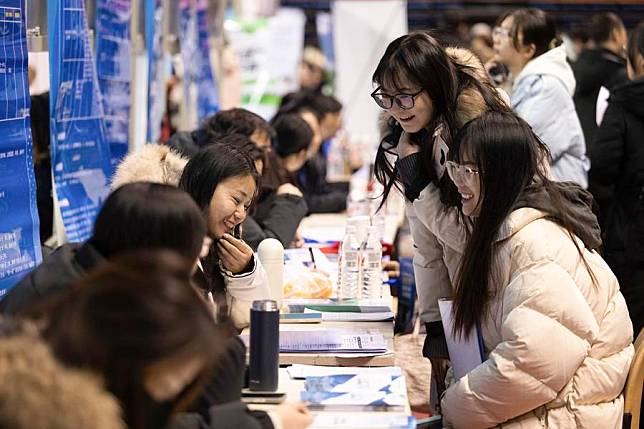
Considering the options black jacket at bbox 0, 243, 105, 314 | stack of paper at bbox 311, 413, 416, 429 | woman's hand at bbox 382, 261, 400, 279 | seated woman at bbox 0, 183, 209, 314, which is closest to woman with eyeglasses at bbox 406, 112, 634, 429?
stack of paper at bbox 311, 413, 416, 429

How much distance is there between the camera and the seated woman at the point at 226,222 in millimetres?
2971

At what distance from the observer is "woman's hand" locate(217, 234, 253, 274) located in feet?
10.1

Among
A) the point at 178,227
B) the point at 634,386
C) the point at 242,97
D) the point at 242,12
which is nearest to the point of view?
the point at 178,227

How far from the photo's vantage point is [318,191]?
6.48 metres

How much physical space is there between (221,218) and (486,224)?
2.35 ft

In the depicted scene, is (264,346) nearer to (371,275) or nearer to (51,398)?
(51,398)

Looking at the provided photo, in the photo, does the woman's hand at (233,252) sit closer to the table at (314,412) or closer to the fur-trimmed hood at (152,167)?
the fur-trimmed hood at (152,167)

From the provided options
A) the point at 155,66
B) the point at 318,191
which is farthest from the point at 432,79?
the point at 318,191

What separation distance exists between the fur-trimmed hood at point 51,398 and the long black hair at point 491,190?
148cm

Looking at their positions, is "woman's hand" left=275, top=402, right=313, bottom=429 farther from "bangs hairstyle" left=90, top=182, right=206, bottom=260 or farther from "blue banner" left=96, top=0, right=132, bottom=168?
"blue banner" left=96, top=0, right=132, bottom=168

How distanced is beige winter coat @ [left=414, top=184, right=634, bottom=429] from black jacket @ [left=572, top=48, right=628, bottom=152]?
3.21 m

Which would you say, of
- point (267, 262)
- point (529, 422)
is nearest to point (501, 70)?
point (267, 262)

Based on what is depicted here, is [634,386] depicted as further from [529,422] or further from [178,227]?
[178,227]

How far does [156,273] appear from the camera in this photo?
5.23 ft
